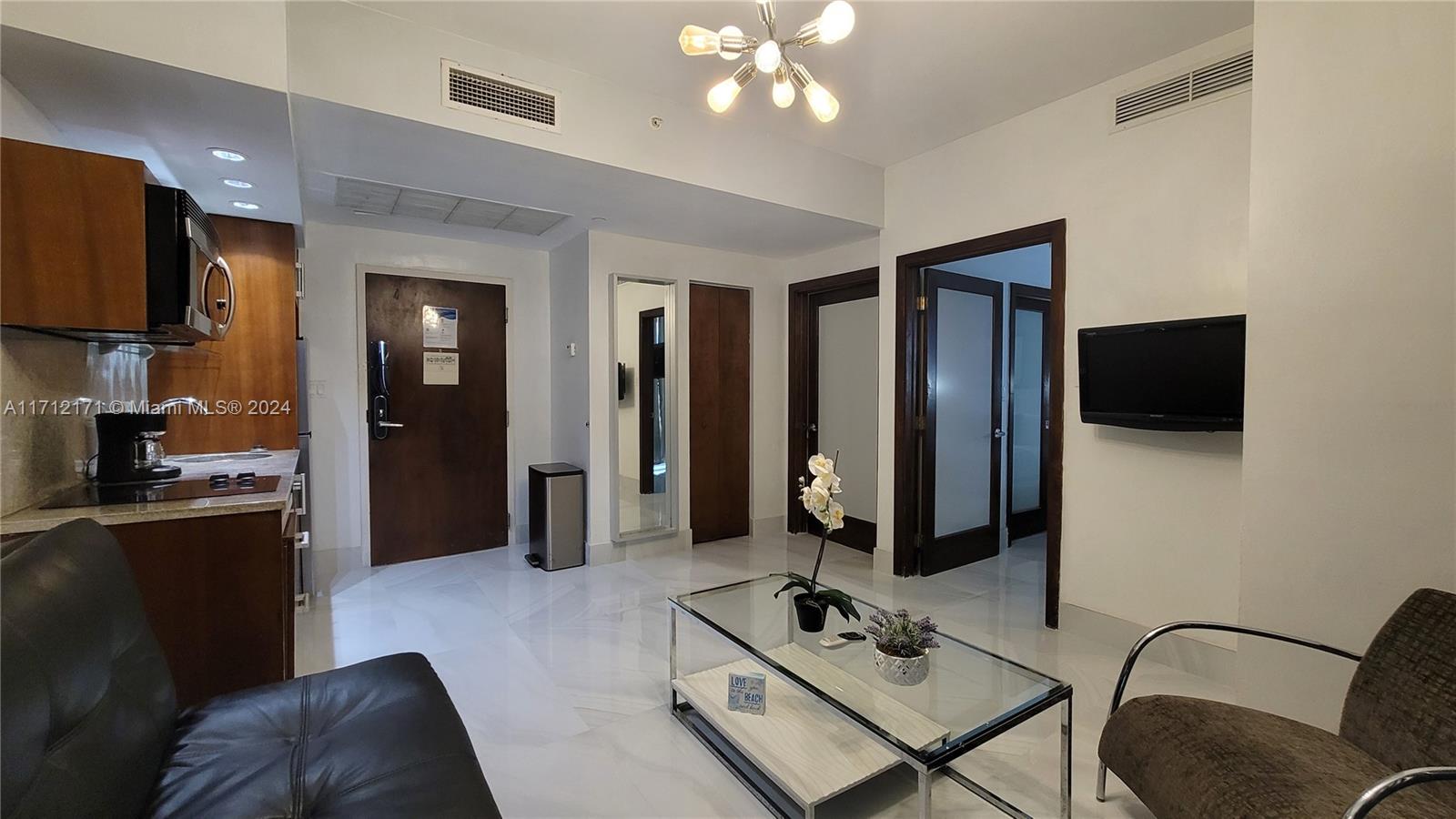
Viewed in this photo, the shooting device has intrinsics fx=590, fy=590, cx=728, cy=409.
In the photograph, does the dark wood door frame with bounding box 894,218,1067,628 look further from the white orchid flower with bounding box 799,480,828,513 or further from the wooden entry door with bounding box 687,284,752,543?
the white orchid flower with bounding box 799,480,828,513

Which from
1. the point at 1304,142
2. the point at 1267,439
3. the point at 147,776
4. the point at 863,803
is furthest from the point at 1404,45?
the point at 147,776

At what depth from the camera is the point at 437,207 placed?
3.65 meters

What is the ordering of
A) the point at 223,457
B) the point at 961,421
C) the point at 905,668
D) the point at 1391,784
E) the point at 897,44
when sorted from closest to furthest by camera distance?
the point at 1391,784
the point at 905,668
the point at 897,44
the point at 223,457
the point at 961,421

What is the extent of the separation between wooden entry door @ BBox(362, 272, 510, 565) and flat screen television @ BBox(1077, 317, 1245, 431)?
403cm

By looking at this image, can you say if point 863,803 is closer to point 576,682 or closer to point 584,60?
point 576,682

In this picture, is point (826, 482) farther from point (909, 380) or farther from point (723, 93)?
point (909, 380)

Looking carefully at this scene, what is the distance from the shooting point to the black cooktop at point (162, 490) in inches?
78.7

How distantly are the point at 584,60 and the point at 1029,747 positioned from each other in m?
3.34

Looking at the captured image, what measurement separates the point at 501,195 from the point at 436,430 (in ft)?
6.51

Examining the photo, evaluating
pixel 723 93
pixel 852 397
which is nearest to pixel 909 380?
pixel 852 397

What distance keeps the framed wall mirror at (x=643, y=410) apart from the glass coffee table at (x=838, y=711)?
2.16 m

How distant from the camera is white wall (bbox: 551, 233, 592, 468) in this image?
14.0 ft

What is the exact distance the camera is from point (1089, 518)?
305cm

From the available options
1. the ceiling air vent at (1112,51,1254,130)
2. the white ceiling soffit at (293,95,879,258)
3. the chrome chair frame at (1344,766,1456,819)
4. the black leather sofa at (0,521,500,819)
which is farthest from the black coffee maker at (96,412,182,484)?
the ceiling air vent at (1112,51,1254,130)
